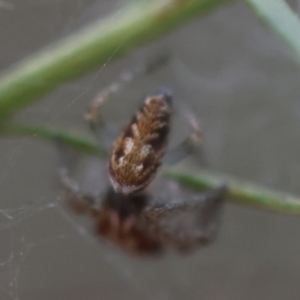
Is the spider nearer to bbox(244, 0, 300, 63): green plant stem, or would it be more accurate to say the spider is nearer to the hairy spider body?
the hairy spider body

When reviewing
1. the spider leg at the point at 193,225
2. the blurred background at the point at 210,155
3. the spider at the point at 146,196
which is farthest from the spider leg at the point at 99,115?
the blurred background at the point at 210,155

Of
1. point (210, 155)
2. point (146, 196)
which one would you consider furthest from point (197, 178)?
point (210, 155)

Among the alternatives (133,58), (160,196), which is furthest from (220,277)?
(160,196)

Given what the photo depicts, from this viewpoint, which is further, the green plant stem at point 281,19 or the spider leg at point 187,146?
the spider leg at point 187,146

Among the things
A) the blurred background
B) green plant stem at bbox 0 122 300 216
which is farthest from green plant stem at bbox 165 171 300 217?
the blurred background

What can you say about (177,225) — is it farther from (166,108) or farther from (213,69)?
(213,69)

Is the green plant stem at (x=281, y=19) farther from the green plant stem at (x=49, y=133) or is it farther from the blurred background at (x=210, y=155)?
the blurred background at (x=210, y=155)
